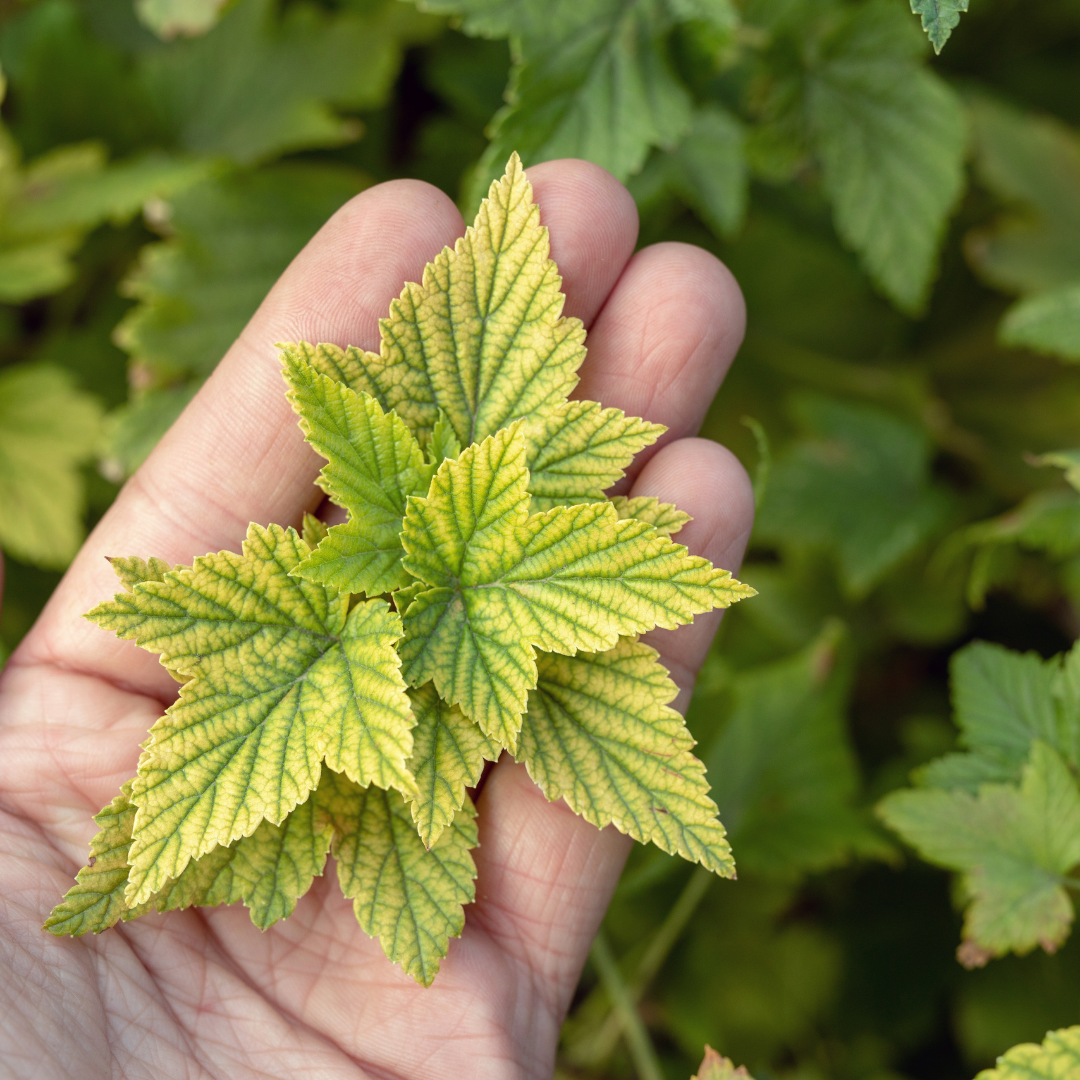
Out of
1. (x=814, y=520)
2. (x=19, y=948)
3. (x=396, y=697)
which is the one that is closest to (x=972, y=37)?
(x=814, y=520)

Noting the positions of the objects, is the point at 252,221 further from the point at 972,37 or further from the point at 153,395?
the point at 972,37

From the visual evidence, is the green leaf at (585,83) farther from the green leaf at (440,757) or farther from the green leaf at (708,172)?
the green leaf at (440,757)

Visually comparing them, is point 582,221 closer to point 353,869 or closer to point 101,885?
point 353,869

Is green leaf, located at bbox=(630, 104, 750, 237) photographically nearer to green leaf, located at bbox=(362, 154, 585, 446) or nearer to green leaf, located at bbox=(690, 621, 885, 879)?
green leaf, located at bbox=(362, 154, 585, 446)

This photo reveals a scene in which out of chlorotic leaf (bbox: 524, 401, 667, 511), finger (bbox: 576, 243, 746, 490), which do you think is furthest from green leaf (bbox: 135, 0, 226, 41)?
Result: chlorotic leaf (bbox: 524, 401, 667, 511)

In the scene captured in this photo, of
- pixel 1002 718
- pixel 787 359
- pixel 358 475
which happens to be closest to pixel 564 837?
pixel 358 475

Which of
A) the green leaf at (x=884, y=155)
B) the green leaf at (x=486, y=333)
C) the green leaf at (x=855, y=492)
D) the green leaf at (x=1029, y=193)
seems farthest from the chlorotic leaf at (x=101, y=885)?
the green leaf at (x=1029, y=193)
